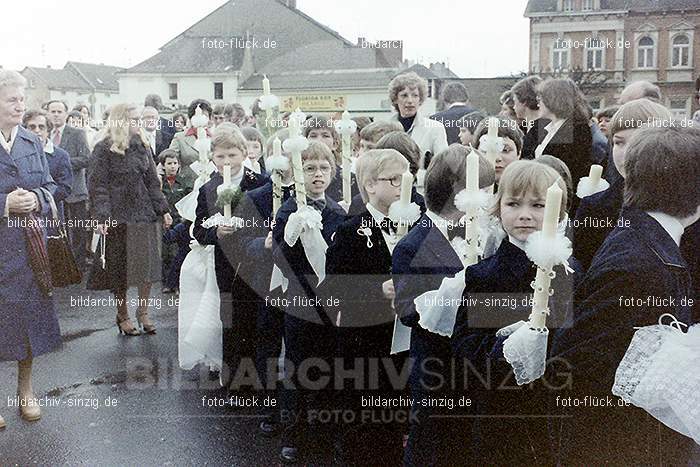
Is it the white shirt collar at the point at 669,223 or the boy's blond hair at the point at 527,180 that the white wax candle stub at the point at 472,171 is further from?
the white shirt collar at the point at 669,223

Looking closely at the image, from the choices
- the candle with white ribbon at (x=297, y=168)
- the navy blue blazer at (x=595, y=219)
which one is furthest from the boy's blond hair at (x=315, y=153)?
the navy blue blazer at (x=595, y=219)

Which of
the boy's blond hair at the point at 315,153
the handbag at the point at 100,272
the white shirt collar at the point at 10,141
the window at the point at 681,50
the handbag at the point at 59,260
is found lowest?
the handbag at the point at 100,272

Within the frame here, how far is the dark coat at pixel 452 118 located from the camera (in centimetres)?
397

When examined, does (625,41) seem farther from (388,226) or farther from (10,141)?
(10,141)

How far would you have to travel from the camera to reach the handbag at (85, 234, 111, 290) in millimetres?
4535

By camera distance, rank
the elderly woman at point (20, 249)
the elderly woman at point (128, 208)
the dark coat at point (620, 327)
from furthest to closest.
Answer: the elderly woman at point (128, 208) → the elderly woman at point (20, 249) → the dark coat at point (620, 327)

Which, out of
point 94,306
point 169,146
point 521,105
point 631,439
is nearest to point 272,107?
point 521,105

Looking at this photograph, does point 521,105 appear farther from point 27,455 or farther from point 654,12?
point 27,455

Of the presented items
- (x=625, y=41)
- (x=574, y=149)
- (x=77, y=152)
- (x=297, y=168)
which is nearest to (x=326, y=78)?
(x=297, y=168)

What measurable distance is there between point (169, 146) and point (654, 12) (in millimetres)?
3685

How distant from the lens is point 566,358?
5.85ft

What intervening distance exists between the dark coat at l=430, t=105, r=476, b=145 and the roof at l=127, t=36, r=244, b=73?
3.62 ft

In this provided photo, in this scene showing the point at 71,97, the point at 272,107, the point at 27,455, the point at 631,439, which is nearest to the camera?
the point at 631,439

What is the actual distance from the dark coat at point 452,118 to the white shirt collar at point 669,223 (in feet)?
7.46
